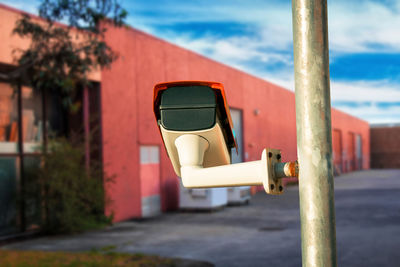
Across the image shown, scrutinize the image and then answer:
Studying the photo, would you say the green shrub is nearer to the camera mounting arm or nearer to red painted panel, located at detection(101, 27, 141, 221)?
red painted panel, located at detection(101, 27, 141, 221)

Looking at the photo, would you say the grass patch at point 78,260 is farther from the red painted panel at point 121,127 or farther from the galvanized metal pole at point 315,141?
the galvanized metal pole at point 315,141

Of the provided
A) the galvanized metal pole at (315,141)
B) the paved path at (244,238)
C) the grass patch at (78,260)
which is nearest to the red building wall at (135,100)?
the paved path at (244,238)

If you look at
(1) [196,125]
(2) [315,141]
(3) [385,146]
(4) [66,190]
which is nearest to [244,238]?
(4) [66,190]

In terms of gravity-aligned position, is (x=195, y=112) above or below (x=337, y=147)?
above

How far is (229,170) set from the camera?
1520 millimetres

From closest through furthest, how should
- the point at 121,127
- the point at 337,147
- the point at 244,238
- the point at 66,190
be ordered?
the point at 244,238 → the point at 66,190 → the point at 121,127 → the point at 337,147

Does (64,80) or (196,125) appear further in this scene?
(64,80)

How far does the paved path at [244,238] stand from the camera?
891 cm

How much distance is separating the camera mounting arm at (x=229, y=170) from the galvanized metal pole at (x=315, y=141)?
8 cm

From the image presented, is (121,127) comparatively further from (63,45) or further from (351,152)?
(351,152)

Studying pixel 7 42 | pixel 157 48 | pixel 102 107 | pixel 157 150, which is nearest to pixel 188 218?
pixel 157 150

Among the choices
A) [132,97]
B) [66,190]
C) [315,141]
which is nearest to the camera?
[315,141]

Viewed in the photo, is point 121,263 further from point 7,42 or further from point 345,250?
point 7,42

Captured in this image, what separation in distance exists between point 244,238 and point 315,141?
395 inches
